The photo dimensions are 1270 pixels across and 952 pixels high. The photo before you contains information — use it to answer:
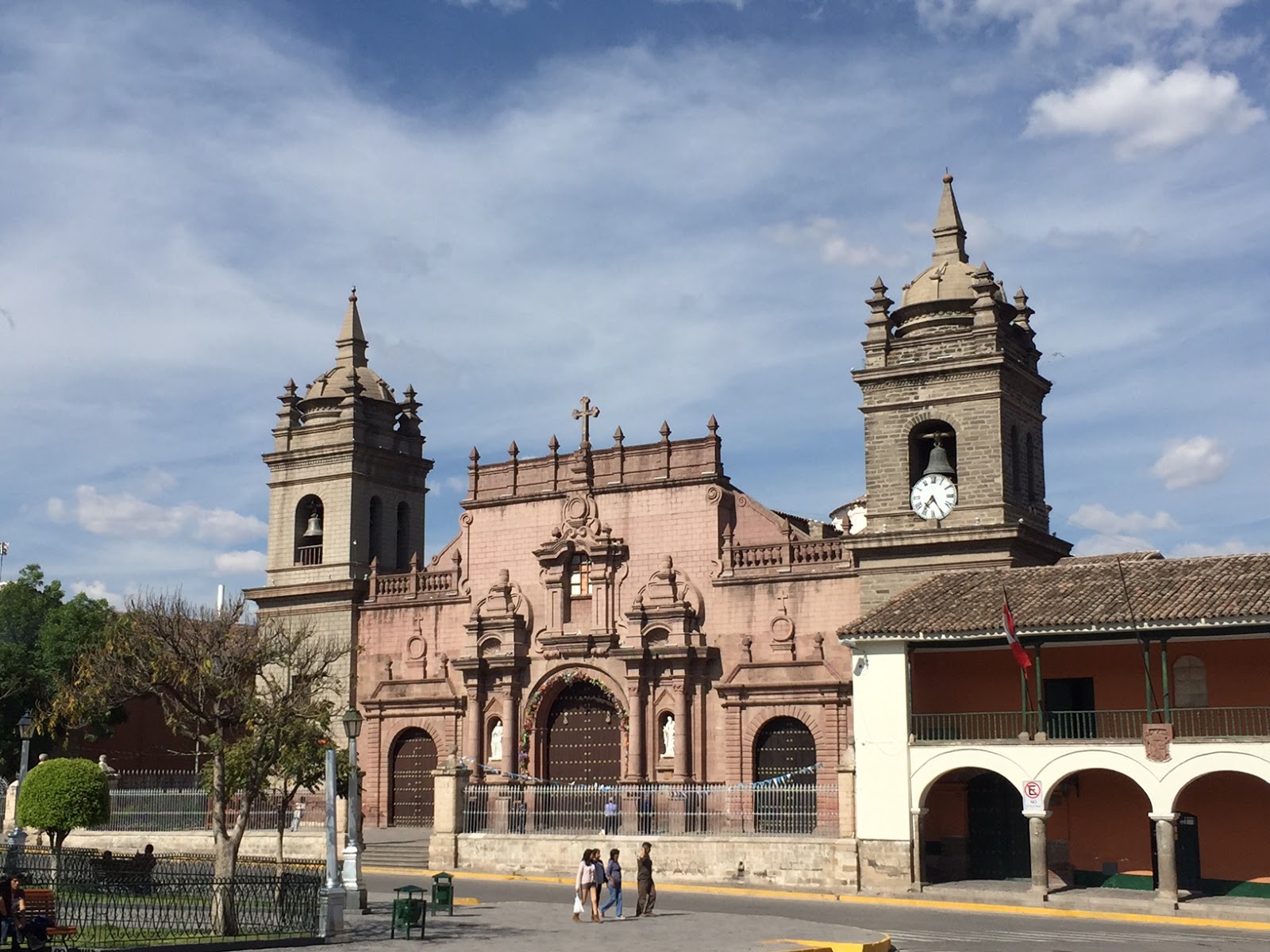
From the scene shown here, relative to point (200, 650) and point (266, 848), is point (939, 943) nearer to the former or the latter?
point (200, 650)

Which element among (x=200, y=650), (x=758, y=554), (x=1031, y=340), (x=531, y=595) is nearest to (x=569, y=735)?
(x=531, y=595)

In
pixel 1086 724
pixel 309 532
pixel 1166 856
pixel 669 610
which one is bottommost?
pixel 1166 856

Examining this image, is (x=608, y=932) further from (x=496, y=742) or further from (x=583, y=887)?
(x=496, y=742)

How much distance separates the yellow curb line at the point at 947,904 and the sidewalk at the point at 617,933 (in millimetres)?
4441

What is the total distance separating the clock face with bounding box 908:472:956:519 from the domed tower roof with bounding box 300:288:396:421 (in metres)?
18.1

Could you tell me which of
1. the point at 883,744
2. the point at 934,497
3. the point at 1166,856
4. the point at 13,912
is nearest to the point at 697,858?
the point at 883,744

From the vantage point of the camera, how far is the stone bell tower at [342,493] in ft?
150

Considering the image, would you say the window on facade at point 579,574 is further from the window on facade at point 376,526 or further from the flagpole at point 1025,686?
the flagpole at point 1025,686

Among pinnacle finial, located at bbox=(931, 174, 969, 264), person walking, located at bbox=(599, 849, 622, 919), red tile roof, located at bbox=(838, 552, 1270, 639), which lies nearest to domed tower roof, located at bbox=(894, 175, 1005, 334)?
pinnacle finial, located at bbox=(931, 174, 969, 264)

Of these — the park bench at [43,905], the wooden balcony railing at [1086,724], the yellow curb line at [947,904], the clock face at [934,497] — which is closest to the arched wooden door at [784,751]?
the wooden balcony railing at [1086,724]

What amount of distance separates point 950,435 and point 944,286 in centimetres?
381

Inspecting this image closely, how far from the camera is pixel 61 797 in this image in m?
30.5

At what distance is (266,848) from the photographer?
126ft

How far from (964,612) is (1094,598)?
8.50ft
